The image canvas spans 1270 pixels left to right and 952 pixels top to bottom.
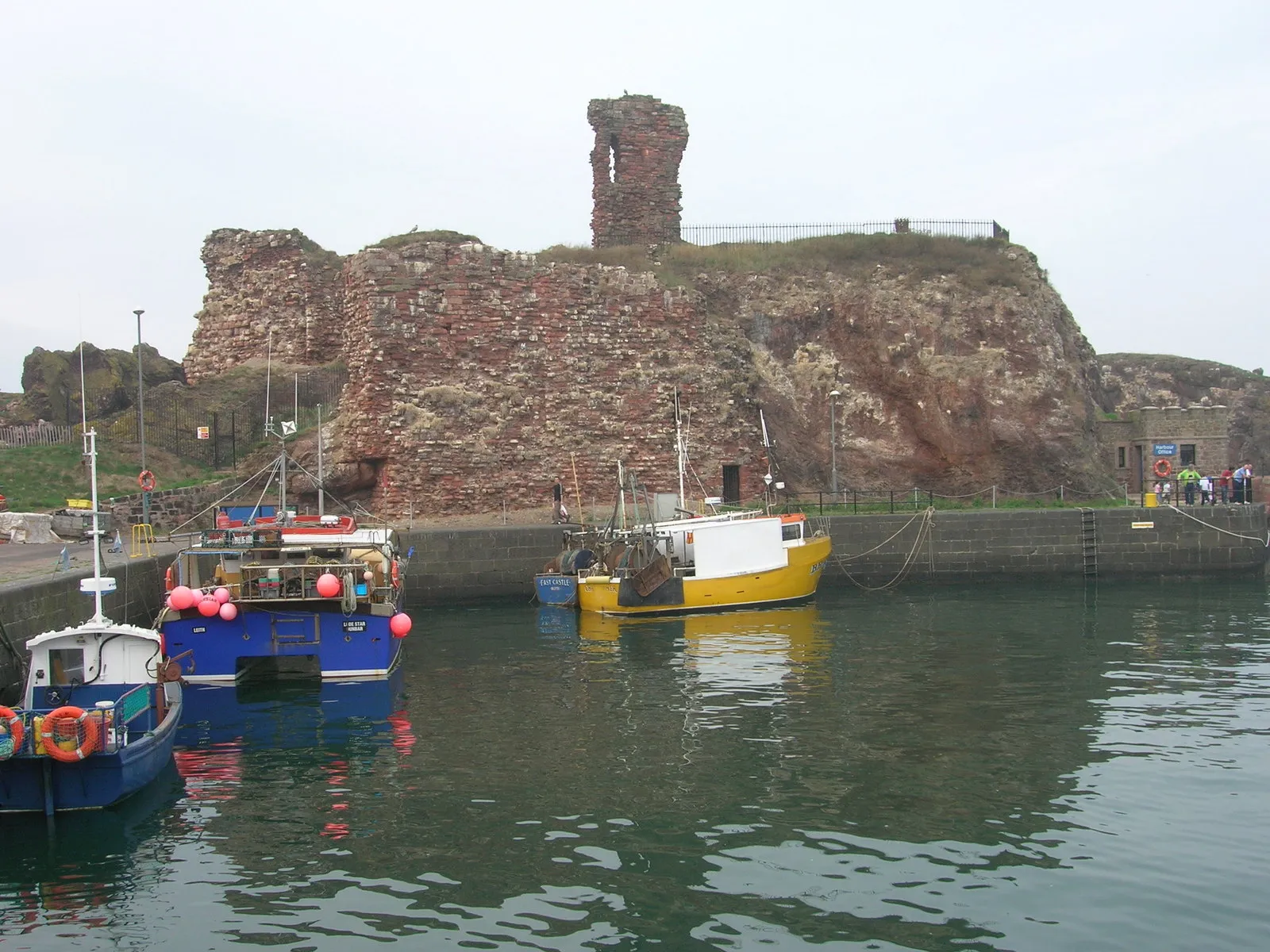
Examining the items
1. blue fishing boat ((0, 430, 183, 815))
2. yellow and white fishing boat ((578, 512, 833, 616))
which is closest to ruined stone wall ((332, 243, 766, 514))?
yellow and white fishing boat ((578, 512, 833, 616))

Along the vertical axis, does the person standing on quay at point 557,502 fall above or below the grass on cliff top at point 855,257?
below

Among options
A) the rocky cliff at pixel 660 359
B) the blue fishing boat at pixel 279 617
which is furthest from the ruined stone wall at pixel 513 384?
the blue fishing boat at pixel 279 617

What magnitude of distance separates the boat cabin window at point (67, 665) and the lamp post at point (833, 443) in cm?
2330

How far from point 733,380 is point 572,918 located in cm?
2852

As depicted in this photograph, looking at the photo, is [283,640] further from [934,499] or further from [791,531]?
[934,499]

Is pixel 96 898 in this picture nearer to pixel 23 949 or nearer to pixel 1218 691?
pixel 23 949

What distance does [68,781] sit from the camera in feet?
37.8

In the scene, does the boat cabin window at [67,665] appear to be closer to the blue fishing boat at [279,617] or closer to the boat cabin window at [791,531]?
the blue fishing boat at [279,617]

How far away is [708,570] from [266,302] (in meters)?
19.8

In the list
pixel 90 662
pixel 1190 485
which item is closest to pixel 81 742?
pixel 90 662

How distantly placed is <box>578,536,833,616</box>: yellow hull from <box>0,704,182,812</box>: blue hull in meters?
15.4

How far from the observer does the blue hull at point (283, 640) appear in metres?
18.4

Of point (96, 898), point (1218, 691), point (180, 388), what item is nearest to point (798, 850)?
point (96, 898)

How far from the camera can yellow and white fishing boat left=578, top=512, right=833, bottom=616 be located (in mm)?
26422
